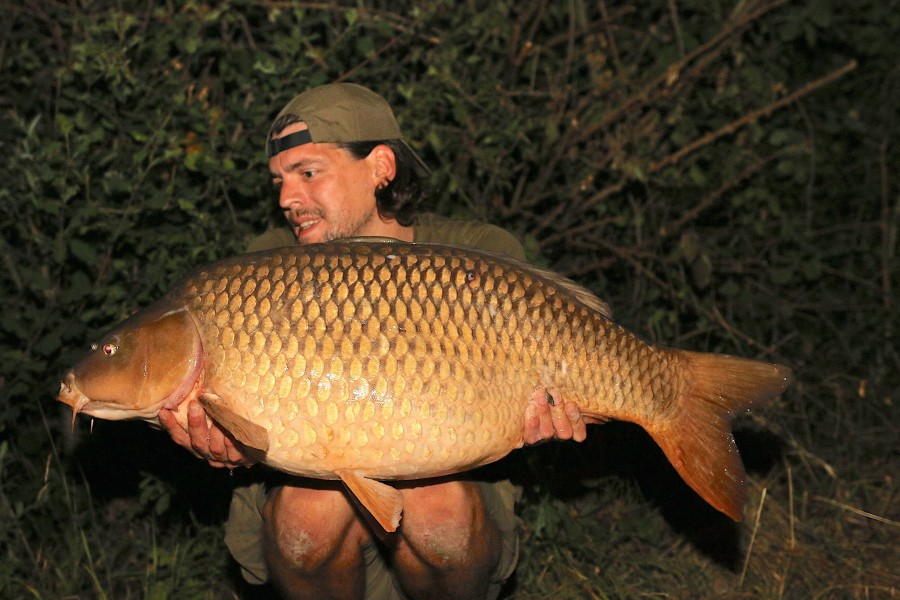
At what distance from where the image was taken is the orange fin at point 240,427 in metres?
1.84

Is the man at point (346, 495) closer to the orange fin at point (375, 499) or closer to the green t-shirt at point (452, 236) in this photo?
the green t-shirt at point (452, 236)

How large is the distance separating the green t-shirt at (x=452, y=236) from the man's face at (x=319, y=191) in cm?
15

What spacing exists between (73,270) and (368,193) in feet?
3.47

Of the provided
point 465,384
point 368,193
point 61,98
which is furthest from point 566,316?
point 61,98

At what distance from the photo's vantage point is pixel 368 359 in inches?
73.8

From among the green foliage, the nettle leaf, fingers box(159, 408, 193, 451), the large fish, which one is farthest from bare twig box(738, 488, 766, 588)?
the nettle leaf

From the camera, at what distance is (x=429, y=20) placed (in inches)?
129

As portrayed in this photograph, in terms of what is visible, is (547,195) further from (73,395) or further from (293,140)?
(73,395)

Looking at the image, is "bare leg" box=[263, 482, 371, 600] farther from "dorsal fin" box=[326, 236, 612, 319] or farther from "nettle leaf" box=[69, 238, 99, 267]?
"nettle leaf" box=[69, 238, 99, 267]

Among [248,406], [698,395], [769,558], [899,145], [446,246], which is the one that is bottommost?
[769,558]

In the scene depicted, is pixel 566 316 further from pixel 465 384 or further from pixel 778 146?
pixel 778 146

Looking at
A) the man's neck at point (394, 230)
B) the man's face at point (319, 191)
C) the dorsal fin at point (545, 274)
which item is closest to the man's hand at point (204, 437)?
the dorsal fin at point (545, 274)

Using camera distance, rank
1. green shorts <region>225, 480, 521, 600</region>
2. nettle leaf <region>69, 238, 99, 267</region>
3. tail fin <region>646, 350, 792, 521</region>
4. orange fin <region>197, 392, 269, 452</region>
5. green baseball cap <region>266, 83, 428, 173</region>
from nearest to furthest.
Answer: orange fin <region>197, 392, 269, 452</region> → tail fin <region>646, 350, 792, 521</region> → green shorts <region>225, 480, 521, 600</region> → green baseball cap <region>266, 83, 428, 173</region> → nettle leaf <region>69, 238, 99, 267</region>

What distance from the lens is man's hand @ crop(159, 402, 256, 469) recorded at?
77.3 inches
